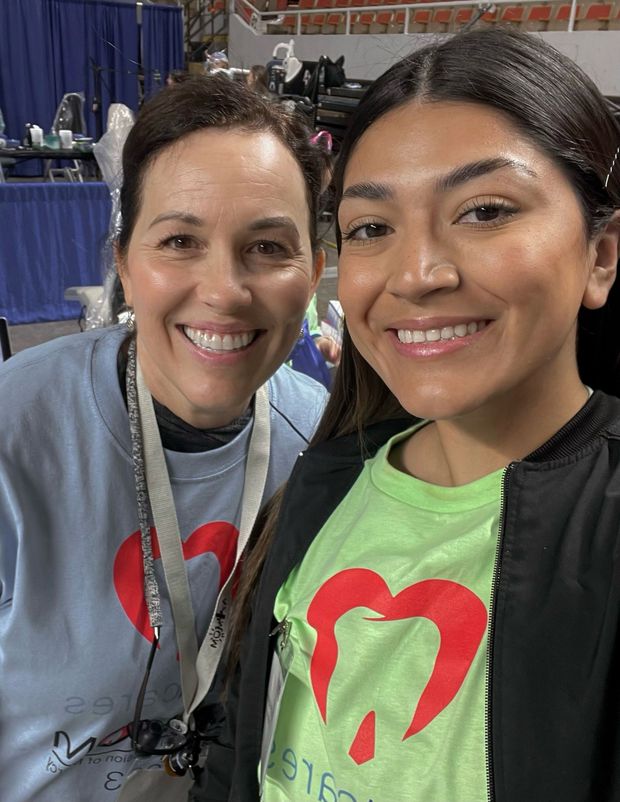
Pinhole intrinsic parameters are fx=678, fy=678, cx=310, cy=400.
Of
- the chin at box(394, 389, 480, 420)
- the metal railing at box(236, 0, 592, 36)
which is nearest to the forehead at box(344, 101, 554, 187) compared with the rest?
the chin at box(394, 389, 480, 420)

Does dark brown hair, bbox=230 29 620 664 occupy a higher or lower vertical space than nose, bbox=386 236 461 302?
higher

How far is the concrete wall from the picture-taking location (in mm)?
7227

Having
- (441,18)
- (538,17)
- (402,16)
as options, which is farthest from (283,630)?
(402,16)

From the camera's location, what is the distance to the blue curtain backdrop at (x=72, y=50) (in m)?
11.0

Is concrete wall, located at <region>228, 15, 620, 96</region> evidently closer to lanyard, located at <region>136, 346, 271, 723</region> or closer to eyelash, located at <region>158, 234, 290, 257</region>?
eyelash, located at <region>158, 234, 290, 257</region>

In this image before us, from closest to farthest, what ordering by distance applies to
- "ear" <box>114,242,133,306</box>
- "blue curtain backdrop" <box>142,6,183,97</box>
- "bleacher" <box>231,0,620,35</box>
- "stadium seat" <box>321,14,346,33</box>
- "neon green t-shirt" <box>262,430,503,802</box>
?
"neon green t-shirt" <box>262,430,503,802</box> < "ear" <box>114,242,133,306</box> < "bleacher" <box>231,0,620,35</box> < "stadium seat" <box>321,14,346,33</box> < "blue curtain backdrop" <box>142,6,183,97</box>

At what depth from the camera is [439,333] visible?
0.71 meters

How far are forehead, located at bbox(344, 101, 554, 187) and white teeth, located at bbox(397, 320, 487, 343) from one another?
0.16 m

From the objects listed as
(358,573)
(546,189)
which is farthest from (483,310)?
(358,573)

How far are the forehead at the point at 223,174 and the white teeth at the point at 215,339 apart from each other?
192 mm

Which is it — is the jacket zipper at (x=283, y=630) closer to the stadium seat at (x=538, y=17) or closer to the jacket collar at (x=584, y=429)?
the jacket collar at (x=584, y=429)

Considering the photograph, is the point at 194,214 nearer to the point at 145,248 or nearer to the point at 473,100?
the point at 145,248

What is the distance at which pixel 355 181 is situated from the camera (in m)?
0.78

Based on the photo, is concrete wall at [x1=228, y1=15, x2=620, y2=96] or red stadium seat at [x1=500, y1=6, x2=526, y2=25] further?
red stadium seat at [x1=500, y1=6, x2=526, y2=25]
